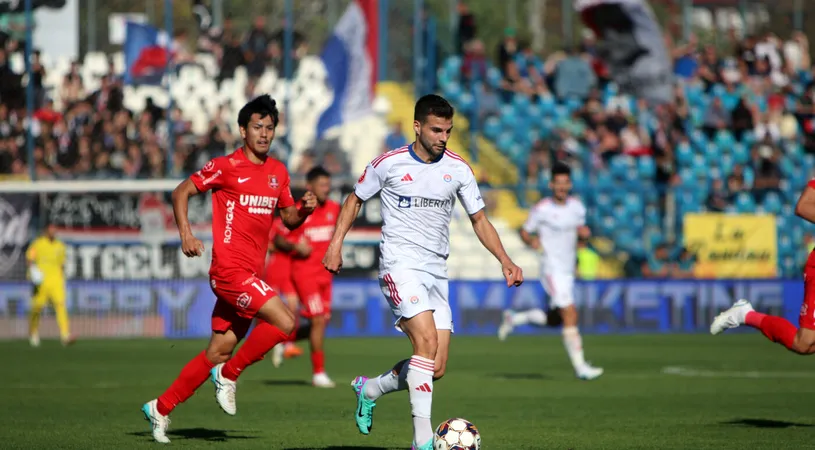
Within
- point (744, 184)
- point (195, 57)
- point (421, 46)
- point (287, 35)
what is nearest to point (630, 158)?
point (744, 184)

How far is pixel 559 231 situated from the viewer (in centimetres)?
1658

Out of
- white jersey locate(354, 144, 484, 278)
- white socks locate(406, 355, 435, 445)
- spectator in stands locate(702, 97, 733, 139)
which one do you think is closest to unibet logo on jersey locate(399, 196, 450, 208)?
white jersey locate(354, 144, 484, 278)

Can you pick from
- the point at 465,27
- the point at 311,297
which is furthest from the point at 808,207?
the point at 465,27

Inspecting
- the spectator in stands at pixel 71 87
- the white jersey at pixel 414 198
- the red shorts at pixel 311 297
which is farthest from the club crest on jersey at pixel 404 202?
the spectator in stands at pixel 71 87

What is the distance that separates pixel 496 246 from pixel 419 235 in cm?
56

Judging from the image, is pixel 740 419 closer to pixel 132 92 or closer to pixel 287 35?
pixel 287 35

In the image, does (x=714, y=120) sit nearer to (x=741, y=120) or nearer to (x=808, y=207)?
(x=741, y=120)

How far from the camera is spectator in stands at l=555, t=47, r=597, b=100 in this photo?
3089cm

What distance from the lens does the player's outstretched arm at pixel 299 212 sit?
1006cm

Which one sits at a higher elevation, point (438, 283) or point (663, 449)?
point (438, 283)

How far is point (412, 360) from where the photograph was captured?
8.84m

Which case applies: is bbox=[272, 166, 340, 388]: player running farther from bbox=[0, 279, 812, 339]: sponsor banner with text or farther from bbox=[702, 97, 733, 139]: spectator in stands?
bbox=[702, 97, 733, 139]: spectator in stands

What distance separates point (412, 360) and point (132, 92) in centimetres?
2134

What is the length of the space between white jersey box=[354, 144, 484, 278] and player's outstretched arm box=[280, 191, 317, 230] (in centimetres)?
99
